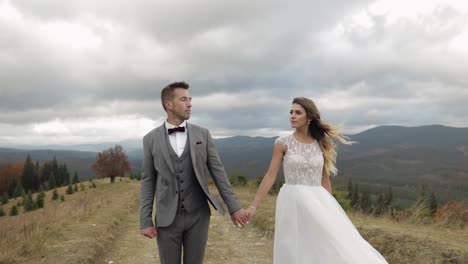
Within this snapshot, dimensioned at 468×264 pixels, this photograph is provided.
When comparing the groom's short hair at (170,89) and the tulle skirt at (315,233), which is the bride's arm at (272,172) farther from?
the groom's short hair at (170,89)

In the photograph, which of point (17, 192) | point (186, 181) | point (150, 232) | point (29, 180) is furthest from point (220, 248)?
point (29, 180)

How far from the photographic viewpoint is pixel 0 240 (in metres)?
9.51

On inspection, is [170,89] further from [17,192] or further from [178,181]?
[17,192]

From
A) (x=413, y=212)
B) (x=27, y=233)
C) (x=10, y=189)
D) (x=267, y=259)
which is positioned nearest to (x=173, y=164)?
(x=267, y=259)

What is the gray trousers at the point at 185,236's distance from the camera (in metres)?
4.36

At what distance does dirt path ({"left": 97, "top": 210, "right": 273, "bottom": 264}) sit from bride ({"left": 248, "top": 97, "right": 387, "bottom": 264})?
3580 millimetres

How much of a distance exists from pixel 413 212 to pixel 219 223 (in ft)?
22.5

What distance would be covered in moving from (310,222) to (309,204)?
0.27m

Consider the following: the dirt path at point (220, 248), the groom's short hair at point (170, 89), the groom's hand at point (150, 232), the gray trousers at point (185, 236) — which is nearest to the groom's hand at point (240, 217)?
the gray trousers at point (185, 236)

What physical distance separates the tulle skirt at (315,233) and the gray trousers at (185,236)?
54.8 inches

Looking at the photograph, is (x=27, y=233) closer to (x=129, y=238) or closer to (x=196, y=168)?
(x=129, y=238)

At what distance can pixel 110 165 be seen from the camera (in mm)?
73125

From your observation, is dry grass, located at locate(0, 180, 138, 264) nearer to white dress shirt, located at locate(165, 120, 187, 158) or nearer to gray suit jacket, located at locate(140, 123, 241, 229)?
gray suit jacket, located at locate(140, 123, 241, 229)

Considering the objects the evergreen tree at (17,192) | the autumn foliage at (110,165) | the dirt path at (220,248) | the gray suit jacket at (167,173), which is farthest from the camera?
the evergreen tree at (17,192)
